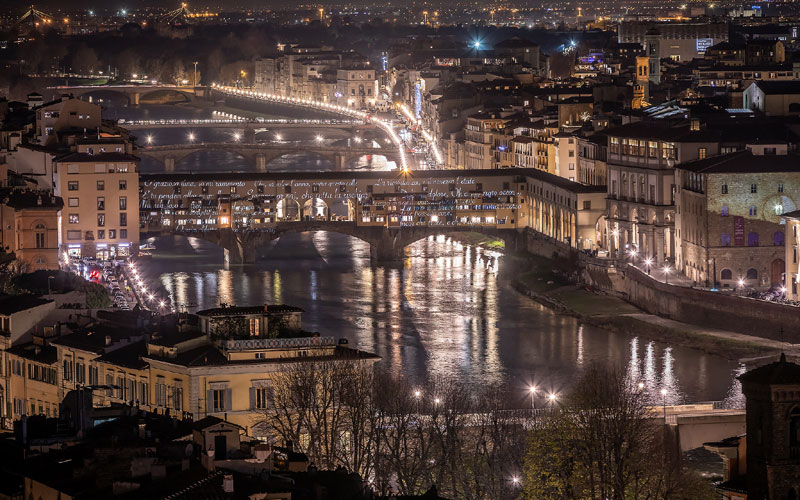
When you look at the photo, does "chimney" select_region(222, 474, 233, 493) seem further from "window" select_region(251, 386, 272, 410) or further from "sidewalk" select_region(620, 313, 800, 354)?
"sidewalk" select_region(620, 313, 800, 354)

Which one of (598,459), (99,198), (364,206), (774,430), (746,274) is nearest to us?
(774,430)

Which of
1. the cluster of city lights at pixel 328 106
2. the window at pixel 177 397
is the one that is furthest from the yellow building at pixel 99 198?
the window at pixel 177 397

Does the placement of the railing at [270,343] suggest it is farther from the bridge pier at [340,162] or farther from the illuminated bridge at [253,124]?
the illuminated bridge at [253,124]

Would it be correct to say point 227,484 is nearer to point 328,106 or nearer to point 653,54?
point 653,54

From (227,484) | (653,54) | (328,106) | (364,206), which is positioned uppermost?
(653,54)

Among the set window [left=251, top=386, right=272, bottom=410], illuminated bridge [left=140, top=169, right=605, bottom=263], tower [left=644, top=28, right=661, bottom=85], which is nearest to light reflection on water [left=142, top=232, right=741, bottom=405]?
illuminated bridge [left=140, top=169, right=605, bottom=263]

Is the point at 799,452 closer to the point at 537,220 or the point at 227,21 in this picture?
the point at 537,220

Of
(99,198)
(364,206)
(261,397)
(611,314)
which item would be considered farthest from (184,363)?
(364,206)
